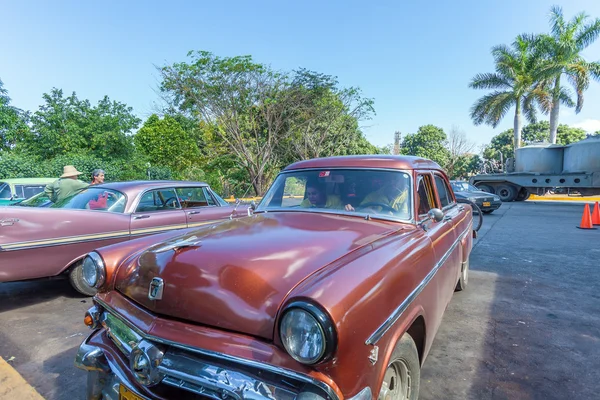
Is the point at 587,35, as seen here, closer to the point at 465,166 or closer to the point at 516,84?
the point at 516,84

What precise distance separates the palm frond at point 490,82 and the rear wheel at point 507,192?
748 cm

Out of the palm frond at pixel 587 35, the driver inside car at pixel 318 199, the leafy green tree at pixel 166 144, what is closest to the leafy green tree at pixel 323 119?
the leafy green tree at pixel 166 144

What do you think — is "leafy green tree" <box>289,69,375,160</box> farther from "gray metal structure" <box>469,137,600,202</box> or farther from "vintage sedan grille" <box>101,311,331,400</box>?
"vintage sedan grille" <box>101,311,331,400</box>

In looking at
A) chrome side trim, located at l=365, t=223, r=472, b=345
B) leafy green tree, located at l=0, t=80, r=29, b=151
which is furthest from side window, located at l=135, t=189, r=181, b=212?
leafy green tree, located at l=0, t=80, r=29, b=151

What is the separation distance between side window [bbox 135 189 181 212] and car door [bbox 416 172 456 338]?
12.4ft

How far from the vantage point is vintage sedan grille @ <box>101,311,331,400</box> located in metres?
1.40

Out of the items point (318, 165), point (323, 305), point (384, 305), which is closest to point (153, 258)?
point (323, 305)

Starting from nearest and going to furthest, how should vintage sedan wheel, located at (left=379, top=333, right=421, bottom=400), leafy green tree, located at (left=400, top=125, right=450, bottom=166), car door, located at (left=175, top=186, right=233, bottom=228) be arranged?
vintage sedan wheel, located at (left=379, top=333, right=421, bottom=400) → car door, located at (left=175, top=186, right=233, bottom=228) → leafy green tree, located at (left=400, top=125, right=450, bottom=166)

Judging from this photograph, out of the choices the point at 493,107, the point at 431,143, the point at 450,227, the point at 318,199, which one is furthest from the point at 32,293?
the point at 431,143

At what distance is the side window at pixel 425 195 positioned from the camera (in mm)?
2859

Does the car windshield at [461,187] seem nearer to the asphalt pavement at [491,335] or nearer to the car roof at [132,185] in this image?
the asphalt pavement at [491,335]

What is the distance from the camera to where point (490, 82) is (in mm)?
22969

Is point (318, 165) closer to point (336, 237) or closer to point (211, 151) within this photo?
point (336, 237)

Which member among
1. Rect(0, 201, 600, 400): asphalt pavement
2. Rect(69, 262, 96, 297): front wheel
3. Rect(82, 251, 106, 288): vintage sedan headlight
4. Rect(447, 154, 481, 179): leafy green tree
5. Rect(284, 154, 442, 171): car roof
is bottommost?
Rect(0, 201, 600, 400): asphalt pavement
